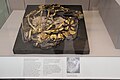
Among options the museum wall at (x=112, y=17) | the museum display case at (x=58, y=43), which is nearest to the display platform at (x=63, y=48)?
the museum display case at (x=58, y=43)

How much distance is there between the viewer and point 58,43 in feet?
2.08

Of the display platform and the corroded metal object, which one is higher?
the corroded metal object

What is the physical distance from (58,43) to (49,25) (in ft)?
0.33

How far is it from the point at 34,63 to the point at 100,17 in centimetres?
43

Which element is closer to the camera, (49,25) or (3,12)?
(49,25)

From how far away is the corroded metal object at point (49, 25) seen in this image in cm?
64

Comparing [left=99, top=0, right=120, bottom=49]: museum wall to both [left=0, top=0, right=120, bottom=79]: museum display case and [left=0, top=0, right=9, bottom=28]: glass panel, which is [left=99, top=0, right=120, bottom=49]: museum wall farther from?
[left=0, top=0, right=9, bottom=28]: glass panel

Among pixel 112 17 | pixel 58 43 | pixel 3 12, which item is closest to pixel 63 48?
pixel 58 43

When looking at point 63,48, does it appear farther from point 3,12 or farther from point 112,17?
point 3,12

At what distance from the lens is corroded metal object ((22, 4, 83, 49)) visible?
637 millimetres

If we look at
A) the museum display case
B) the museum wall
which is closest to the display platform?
the museum display case

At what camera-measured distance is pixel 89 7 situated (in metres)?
0.85

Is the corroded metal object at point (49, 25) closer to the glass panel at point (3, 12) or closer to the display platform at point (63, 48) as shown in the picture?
the display platform at point (63, 48)

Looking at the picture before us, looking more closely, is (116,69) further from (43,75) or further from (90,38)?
(43,75)
